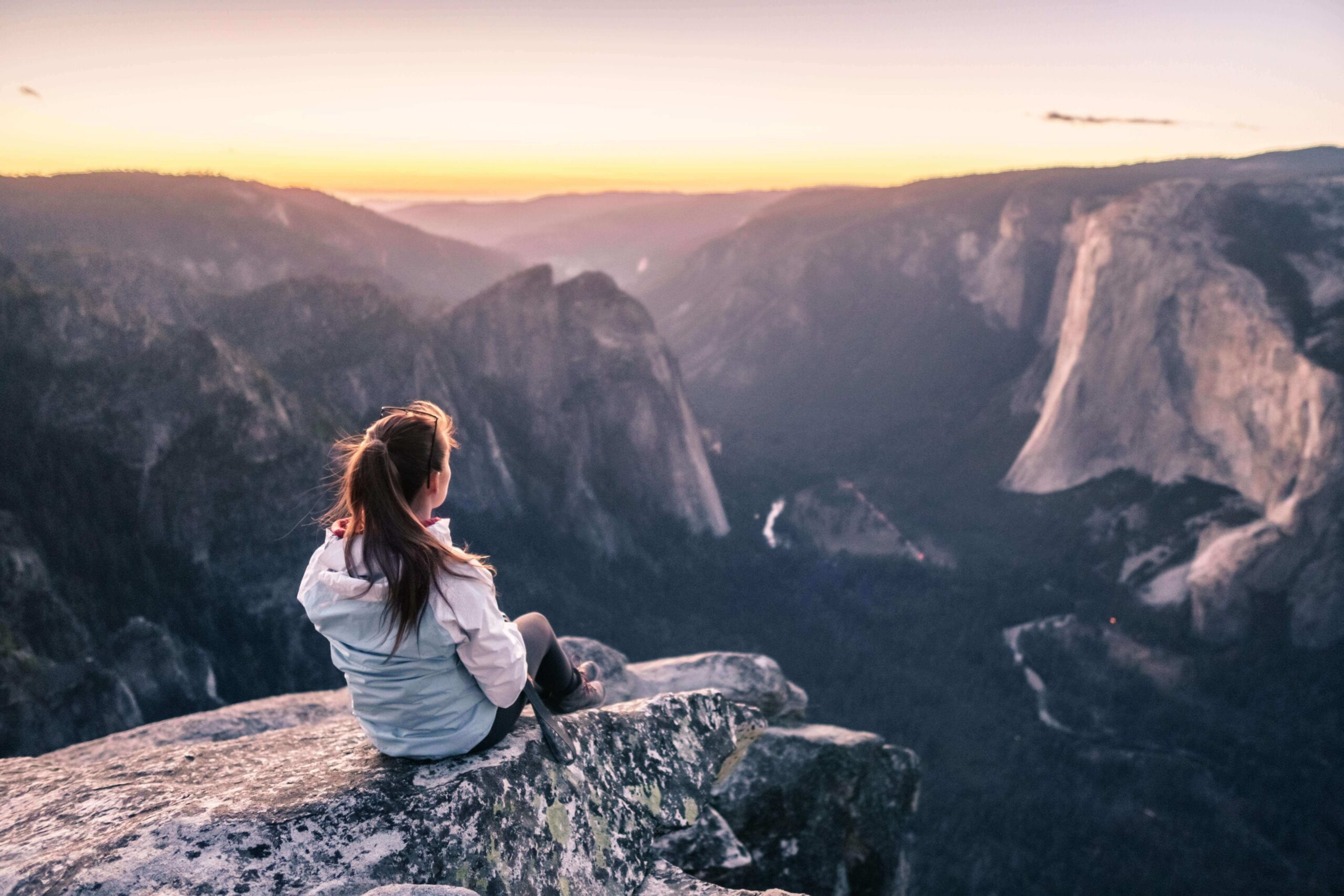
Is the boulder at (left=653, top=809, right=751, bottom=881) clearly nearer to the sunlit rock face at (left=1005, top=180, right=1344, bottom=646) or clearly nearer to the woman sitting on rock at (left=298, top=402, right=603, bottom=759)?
the woman sitting on rock at (left=298, top=402, right=603, bottom=759)

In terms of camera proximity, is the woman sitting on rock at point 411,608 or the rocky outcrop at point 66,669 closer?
the woman sitting on rock at point 411,608

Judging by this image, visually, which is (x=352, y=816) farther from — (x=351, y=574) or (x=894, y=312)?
(x=894, y=312)

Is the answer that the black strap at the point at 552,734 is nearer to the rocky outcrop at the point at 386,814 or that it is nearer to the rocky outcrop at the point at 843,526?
the rocky outcrop at the point at 386,814

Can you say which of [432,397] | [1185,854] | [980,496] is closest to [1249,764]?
[1185,854]

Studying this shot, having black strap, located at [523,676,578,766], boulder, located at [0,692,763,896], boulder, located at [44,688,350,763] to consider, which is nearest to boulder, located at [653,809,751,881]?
boulder, located at [0,692,763,896]

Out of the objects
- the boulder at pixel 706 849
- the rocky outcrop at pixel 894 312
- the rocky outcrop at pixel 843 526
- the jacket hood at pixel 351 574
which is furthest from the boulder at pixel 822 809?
the rocky outcrop at pixel 894 312

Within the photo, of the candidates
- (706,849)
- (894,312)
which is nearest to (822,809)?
(706,849)
